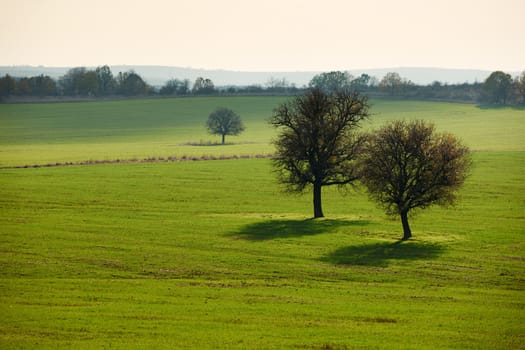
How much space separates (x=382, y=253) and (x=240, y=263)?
9.24 m

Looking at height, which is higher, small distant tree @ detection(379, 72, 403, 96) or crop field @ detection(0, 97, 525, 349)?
small distant tree @ detection(379, 72, 403, 96)

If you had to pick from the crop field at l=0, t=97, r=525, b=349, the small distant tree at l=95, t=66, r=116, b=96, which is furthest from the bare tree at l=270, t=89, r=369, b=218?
the small distant tree at l=95, t=66, r=116, b=96

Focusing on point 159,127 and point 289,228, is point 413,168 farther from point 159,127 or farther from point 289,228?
point 159,127

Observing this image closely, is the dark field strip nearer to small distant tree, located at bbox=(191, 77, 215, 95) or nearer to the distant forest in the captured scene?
the distant forest

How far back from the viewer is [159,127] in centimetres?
14262

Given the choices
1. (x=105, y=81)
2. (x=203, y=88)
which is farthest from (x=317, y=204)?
(x=105, y=81)

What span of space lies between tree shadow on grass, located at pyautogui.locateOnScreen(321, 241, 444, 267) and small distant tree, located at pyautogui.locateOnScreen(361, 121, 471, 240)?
302cm

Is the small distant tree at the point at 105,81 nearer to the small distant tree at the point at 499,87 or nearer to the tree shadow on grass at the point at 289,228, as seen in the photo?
the small distant tree at the point at 499,87

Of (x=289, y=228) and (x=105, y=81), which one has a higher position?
(x=105, y=81)

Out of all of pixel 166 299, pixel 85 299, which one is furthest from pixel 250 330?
pixel 85 299

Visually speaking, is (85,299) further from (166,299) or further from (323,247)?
(323,247)

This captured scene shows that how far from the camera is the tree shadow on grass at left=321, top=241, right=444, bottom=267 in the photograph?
3919 cm

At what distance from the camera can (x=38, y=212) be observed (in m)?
53.0

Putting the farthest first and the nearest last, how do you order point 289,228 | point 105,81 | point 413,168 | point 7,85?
1. point 105,81
2. point 7,85
3. point 289,228
4. point 413,168
